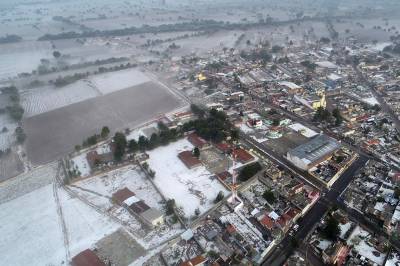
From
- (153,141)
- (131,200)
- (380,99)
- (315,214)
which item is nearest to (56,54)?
(153,141)

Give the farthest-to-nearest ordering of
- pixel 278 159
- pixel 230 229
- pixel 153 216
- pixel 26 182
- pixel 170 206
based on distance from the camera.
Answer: pixel 278 159, pixel 26 182, pixel 170 206, pixel 153 216, pixel 230 229

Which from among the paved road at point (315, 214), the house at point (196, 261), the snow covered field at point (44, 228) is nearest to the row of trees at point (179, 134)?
the snow covered field at point (44, 228)

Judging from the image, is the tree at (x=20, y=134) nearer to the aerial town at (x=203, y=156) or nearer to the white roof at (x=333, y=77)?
the aerial town at (x=203, y=156)

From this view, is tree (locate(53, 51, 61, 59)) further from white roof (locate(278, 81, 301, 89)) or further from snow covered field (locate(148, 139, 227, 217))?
white roof (locate(278, 81, 301, 89))

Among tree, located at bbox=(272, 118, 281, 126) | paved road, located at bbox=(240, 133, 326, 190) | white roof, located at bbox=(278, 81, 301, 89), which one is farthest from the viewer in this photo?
white roof, located at bbox=(278, 81, 301, 89)

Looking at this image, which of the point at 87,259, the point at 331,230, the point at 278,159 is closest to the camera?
the point at 87,259

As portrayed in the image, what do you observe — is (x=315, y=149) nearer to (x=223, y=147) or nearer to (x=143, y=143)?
(x=223, y=147)

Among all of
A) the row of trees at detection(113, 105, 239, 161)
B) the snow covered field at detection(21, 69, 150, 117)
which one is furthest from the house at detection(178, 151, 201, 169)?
the snow covered field at detection(21, 69, 150, 117)
